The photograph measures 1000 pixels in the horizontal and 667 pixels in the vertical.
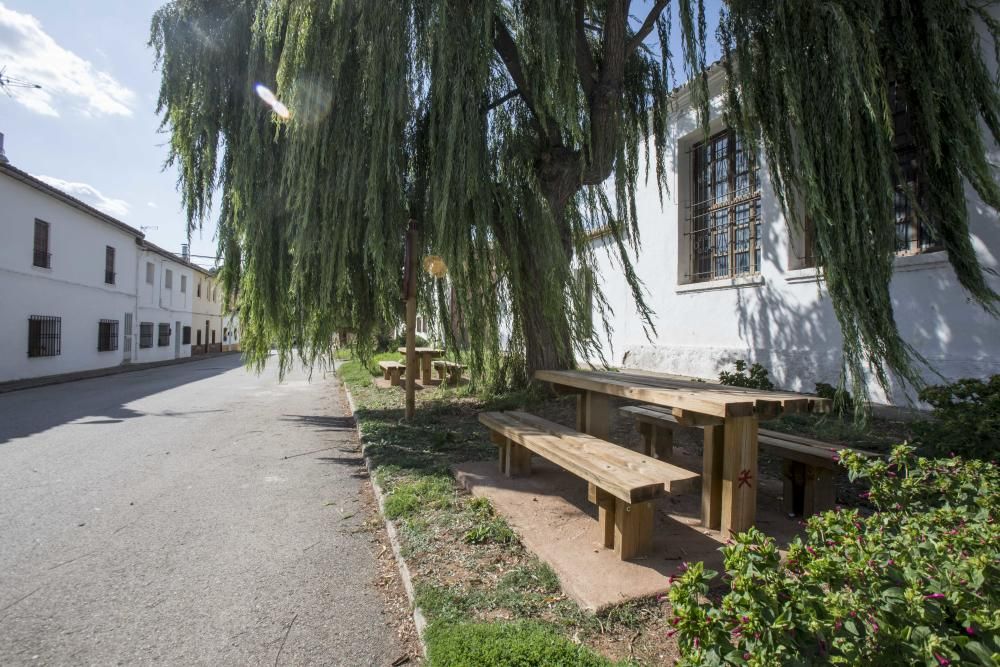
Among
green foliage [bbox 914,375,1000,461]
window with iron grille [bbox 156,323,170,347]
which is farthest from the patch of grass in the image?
window with iron grille [bbox 156,323,170,347]

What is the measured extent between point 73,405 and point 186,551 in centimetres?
896

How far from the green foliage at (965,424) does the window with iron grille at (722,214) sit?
5.45 m

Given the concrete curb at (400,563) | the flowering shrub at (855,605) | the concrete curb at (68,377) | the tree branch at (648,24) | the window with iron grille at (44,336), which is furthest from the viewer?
the window with iron grille at (44,336)

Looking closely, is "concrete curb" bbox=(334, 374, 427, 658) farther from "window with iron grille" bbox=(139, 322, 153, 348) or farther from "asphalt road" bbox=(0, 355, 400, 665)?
"window with iron grille" bbox=(139, 322, 153, 348)

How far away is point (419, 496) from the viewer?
12.3 ft

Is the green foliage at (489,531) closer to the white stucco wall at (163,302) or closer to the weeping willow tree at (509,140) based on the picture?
the weeping willow tree at (509,140)

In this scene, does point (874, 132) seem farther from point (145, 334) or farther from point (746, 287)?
point (145, 334)

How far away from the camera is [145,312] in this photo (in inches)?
928

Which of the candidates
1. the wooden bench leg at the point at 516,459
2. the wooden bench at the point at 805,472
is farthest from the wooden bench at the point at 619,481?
the wooden bench leg at the point at 516,459

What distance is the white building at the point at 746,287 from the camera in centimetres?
593

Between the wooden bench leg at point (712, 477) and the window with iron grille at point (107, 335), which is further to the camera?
the window with iron grille at point (107, 335)

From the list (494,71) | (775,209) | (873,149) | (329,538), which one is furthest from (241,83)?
(775,209)

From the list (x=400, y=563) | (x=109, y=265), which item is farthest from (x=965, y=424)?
(x=109, y=265)

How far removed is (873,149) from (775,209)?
4.30 metres
